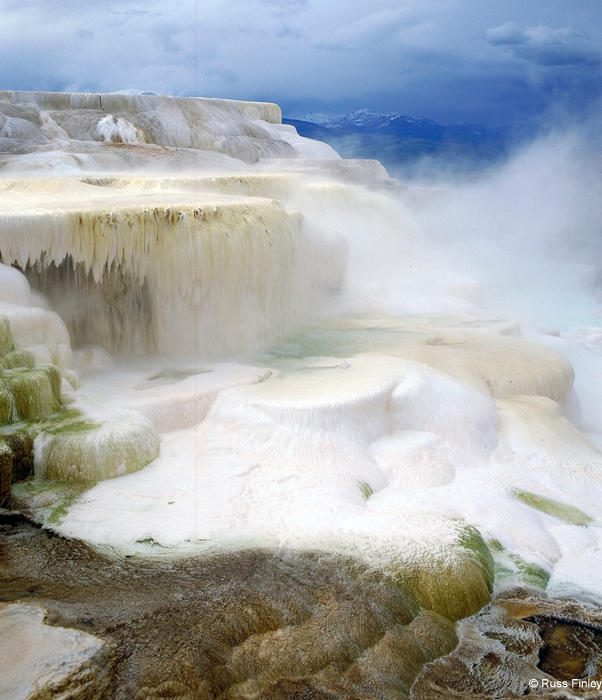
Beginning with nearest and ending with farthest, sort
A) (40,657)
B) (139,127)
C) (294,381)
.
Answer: (40,657) → (294,381) → (139,127)

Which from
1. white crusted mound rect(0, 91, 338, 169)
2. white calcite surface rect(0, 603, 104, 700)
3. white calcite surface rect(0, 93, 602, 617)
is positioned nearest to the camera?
white calcite surface rect(0, 603, 104, 700)

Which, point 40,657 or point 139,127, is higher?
point 139,127

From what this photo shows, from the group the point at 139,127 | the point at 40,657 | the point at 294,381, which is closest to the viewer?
the point at 40,657

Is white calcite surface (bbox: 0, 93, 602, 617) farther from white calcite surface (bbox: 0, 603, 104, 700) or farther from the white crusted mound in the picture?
the white crusted mound

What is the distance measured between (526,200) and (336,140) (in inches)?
281

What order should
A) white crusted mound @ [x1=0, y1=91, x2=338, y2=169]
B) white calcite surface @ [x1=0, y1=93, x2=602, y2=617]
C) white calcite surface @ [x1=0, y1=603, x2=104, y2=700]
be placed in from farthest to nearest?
white crusted mound @ [x1=0, y1=91, x2=338, y2=169]
white calcite surface @ [x1=0, y1=93, x2=602, y2=617]
white calcite surface @ [x1=0, y1=603, x2=104, y2=700]

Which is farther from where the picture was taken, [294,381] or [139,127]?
[139,127]

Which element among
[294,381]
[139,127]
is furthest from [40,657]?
[139,127]

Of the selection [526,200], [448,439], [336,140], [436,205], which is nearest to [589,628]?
[448,439]

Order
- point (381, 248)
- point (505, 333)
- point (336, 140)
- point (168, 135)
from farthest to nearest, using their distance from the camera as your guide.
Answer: point (336, 140) → point (168, 135) → point (381, 248) → point (505, 333)

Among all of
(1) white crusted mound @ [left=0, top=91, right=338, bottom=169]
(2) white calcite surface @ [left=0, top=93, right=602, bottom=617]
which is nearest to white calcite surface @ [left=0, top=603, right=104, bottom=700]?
(2) white calcite surface @ [left=0, top=93, right=602, bottom=617]

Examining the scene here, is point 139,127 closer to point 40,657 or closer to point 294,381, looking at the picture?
point 294,381

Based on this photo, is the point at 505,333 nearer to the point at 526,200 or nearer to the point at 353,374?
the point at 353,374

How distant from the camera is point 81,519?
3.83m
